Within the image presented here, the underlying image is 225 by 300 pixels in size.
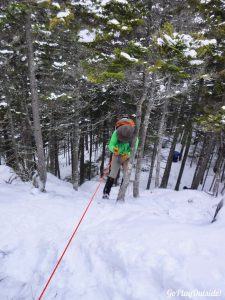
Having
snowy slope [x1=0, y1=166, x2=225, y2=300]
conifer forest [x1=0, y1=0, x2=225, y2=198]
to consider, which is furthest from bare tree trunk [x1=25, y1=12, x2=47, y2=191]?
snowy slope [x1=0, y1=166, x2=225, y2=300]

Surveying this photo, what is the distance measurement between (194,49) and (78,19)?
17.3 feet

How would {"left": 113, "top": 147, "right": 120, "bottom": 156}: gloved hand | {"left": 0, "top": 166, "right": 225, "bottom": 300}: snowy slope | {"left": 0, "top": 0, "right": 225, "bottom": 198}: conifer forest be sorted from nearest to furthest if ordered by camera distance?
1. {"left": 0, "top": 166, "right": 225, "bottom": 300}: snowy slope
2. {"left": 0, "top": 0, "right": 225, "bottom": 198}: conifer forest
3. {"left": 113, "top": 147, "right": 120, "bottom": 156}: gloved hand

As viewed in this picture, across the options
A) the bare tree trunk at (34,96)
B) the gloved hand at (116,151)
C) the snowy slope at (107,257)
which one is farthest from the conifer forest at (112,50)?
the snowy slope at (107,257)

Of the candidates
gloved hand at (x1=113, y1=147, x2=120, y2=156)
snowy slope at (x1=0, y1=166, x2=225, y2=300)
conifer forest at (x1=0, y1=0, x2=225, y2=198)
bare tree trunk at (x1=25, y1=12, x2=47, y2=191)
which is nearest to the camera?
snowy slope at (x1=0, y1=166, x2=225, y2=300)

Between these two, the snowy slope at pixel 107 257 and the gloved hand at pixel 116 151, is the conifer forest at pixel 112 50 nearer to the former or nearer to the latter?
the gloved hand at pixel 116 151

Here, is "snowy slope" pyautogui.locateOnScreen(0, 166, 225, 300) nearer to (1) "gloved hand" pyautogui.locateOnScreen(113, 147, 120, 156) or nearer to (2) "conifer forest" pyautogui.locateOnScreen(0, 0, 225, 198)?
(1) "gloved hand" pyautogui.locateOnScreen(113, 147, 120, 156)

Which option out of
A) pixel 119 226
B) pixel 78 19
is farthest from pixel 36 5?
pixel 119 226

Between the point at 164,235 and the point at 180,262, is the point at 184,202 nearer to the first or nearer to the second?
the point at 164,235

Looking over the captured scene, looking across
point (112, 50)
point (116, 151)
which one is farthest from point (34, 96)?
point (116, 151)

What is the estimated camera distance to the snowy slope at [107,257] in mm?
3377

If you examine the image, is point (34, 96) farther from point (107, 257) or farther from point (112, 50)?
point (107, 257)

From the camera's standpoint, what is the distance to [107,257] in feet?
13.9

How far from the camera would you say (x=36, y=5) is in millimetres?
7312

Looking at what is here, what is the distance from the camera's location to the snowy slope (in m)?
3.38
